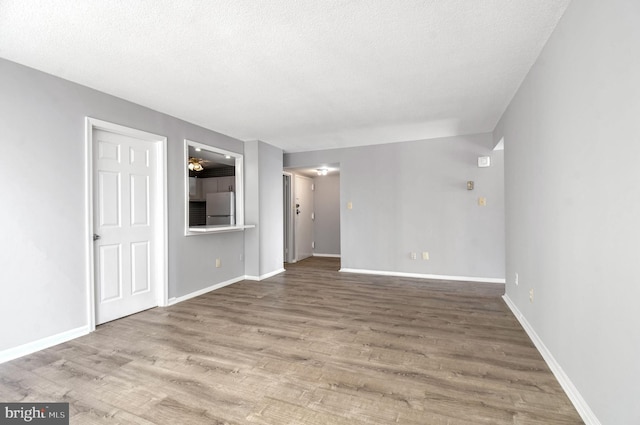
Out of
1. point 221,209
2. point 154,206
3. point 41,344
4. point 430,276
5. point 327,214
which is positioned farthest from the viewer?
point 327,214

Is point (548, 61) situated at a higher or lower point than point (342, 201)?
higher

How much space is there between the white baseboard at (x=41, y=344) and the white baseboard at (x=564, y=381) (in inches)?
155

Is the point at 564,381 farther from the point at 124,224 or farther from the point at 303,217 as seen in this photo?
the point at 303,217

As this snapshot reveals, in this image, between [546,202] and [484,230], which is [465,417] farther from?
[484,230]

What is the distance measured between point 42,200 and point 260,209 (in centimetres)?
295

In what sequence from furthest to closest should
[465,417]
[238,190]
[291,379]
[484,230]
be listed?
[238,190] < [484,230] < [291,379] < [465,417]

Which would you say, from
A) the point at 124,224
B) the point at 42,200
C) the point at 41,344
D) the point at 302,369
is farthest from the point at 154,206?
the point at 302,369

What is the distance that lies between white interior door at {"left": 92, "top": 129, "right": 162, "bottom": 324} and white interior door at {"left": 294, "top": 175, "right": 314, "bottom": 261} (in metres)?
3.92

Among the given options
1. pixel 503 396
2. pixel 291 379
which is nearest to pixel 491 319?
pixel 503 396

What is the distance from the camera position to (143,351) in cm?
251

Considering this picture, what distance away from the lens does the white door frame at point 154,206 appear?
289 centimetres

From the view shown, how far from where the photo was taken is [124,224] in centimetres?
335

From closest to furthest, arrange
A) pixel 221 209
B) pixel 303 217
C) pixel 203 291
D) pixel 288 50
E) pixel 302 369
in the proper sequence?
pixel 302 369 → pixel 288 50 → pixel 203 291 → pixel 221 209 → pixel 303 217

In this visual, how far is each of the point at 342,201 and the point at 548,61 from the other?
394cm
